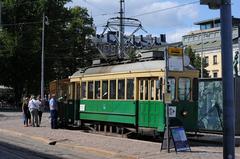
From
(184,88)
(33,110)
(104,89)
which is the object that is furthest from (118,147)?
(33,110)

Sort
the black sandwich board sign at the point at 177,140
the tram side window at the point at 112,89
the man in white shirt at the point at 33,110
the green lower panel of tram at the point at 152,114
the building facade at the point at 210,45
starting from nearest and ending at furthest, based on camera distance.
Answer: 1. the black sandwich board sign at the point at 177,140
2. the green lower panel of tram at the point at 152,114
3. the tram side window at the point at 112,89
4. the man in white shirt at the point at 33,110
5. the building facade at the point at 210,45

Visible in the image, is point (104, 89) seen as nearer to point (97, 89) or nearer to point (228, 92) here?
point (97, 89)

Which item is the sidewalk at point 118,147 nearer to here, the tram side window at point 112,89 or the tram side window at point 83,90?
the tram side window at point 112,89

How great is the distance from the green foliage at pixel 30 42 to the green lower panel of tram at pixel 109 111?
122ft

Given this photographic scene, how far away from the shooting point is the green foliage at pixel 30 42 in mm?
62281

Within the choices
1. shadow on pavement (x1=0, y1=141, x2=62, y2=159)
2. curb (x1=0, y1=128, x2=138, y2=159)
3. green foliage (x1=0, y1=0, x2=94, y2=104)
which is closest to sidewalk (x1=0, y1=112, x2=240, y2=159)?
curb (x1=0, y1=128, x2=138, y2=159)

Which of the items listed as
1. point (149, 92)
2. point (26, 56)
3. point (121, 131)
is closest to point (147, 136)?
point (121, 131)

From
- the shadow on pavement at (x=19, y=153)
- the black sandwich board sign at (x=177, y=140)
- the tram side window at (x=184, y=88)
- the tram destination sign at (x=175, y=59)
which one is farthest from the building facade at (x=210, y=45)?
the tram destination sign at (x=175, y=59)

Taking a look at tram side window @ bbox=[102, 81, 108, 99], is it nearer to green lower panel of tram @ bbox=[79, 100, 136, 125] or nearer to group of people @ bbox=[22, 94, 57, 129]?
green lower panel of tram @ bbox=[79, 100, 136, 125]

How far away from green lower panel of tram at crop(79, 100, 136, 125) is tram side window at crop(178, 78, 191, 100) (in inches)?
79.7

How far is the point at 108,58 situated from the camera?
26.5 m

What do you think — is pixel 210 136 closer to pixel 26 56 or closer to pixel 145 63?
pixel 145 63

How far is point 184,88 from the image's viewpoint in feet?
67.4

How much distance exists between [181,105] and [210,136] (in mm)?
4537
